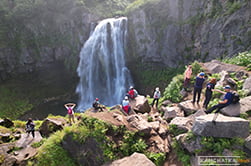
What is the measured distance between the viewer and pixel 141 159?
411 centimetres

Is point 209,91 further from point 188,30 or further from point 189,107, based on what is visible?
point 188,30

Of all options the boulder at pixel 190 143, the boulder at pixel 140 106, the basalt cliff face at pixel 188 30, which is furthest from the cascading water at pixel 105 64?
the boulder at pixel 190 143

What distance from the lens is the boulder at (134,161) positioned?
13.1ft

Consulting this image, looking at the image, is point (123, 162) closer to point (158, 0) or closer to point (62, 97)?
point (62, 97)

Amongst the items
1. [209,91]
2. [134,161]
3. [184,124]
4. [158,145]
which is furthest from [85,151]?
[209,91]

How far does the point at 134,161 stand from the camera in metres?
4.09

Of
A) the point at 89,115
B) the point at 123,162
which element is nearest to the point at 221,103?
the point at 123,162

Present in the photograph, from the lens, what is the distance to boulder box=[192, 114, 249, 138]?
381 cm

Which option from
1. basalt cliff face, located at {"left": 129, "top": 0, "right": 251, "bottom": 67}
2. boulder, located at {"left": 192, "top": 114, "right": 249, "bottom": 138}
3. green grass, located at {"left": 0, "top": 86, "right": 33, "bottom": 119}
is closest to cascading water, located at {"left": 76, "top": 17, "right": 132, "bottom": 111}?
basalt cliff face, located at {"left": 129, "top": 0, "right": 251, "bottom": 67}

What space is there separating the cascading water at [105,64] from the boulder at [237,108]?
1986 cm

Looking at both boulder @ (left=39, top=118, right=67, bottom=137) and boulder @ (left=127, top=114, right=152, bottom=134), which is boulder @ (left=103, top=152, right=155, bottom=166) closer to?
boulder @ (left=127, top=114, right=152, bottom=134)

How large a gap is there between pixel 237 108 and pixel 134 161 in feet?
13.2

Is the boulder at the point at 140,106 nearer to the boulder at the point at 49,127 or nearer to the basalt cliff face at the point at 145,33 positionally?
the boulder at the point at 49,127

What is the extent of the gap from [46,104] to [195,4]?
27.8 metres
